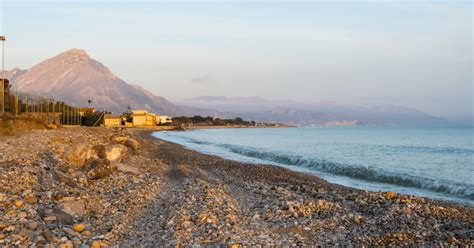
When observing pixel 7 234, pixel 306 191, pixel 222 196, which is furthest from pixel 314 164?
pixel 7 234

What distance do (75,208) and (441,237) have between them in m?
7.83

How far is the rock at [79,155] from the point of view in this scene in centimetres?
1605

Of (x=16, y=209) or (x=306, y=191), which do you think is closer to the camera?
(x=16, y=209)

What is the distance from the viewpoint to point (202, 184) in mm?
15062

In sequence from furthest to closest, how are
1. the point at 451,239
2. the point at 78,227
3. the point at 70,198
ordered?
the point at 70,198 → the point at 451,239 → the point at 78,227

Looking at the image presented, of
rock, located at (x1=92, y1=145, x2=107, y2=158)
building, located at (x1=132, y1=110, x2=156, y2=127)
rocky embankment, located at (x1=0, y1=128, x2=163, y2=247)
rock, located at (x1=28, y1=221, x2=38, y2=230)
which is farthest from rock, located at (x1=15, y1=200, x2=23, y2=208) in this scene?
building, located at (x1=132, y1=110, x2=156, y2=127)

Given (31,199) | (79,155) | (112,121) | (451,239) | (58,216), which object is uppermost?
(112,121)

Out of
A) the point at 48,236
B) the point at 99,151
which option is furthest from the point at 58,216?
the point at 99,151

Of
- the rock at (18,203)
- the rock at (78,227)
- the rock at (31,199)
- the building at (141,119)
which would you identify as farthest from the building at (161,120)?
the rock at (78,227)

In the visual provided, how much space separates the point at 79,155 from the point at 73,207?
7591 mm

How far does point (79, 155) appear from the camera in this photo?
642 inches

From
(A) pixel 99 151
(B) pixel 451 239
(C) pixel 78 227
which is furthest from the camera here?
(A) pixel 99 151

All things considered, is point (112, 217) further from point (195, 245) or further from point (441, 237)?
point (441, 237)

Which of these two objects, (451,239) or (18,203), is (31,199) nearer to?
(18,203)
